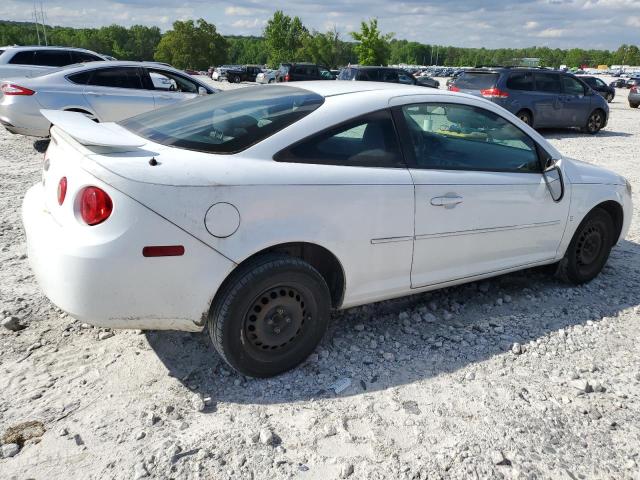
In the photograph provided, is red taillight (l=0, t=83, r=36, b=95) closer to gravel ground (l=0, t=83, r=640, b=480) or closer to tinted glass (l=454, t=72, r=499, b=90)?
gravel ground (l=0, t=83, r=640, b=480)

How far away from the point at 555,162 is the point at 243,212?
2571 millimetres

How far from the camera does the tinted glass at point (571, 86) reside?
1479 cm

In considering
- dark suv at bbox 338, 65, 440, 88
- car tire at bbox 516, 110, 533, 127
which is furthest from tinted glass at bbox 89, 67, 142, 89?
dark suv at bbox 338, 65, 440, 88

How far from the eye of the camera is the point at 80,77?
9.02 metres

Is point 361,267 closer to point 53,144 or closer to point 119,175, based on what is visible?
point 119,175

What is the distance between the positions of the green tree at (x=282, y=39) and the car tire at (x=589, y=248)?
70.7m

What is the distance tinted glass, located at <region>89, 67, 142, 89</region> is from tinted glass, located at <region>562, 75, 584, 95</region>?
36.8ft

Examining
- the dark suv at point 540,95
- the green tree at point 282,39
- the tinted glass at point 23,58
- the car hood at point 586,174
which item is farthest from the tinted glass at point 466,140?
the green tree at point 282,39

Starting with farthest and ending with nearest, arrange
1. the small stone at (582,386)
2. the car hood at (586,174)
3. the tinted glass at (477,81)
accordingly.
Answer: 1. the tinted glass at (477,81)
2. the car hood at (586,174)
3. the small stone at (582,386)

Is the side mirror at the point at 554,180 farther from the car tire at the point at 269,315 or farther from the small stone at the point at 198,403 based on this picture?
the small stone at the point at 198,403

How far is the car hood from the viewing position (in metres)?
4.18

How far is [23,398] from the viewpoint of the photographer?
9.20 ft

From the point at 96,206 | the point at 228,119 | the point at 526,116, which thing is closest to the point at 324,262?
the point at 228,119

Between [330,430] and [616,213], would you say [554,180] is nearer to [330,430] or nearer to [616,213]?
[616,213]
